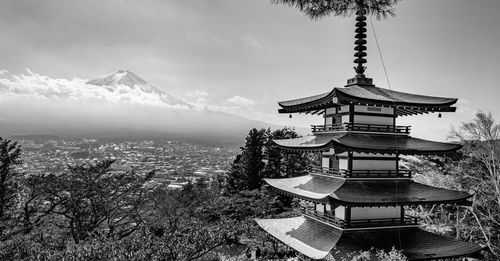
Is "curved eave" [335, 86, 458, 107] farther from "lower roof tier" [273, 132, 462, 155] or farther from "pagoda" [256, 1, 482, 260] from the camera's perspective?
"lower roof tier" [273, 132, 462, 155]

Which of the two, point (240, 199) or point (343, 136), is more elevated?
point (343, 136)

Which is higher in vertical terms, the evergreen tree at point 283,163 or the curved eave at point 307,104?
the curved eave at point 307,104

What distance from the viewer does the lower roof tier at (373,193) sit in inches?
463

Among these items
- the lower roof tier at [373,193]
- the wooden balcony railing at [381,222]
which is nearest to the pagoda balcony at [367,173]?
the lower roof tier at [373,193]

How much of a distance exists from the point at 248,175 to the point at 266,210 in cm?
1021

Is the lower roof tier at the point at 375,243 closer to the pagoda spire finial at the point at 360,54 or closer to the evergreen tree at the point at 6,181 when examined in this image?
the pagoda spire finial at the point at 360,54

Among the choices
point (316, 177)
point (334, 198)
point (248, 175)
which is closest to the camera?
point (334, 198)

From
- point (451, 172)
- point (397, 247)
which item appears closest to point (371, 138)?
point (397, 247)

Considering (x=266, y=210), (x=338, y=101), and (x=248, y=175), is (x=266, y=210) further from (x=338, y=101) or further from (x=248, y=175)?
(x=338, y=101)

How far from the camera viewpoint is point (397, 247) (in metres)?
12.2

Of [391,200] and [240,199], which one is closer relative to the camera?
[391,200]

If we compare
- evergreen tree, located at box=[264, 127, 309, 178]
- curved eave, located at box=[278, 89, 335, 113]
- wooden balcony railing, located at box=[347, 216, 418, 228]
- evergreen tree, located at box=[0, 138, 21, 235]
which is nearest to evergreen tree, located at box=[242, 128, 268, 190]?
evergreen tree, located at box=[264, 127, 309, 178]

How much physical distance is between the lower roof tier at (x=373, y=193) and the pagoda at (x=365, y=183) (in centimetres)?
4

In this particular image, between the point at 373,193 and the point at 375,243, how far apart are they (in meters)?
1.88
